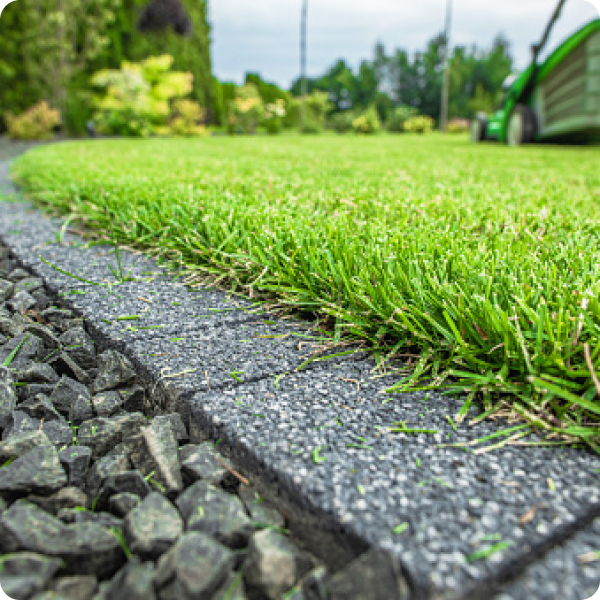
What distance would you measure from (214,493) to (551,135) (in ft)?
26.9

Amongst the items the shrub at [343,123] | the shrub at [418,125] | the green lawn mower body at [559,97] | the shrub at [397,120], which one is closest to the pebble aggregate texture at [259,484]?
the green lawn mower body at [559,97]

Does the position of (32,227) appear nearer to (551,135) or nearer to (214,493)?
(214,493)

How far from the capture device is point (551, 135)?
7.60 metres

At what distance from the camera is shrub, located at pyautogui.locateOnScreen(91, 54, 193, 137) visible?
10914 millimetres

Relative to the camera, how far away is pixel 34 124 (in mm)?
9336

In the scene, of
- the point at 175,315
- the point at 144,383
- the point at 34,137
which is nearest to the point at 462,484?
the point at 144,383

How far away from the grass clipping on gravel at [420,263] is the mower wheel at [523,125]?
5.48 meters

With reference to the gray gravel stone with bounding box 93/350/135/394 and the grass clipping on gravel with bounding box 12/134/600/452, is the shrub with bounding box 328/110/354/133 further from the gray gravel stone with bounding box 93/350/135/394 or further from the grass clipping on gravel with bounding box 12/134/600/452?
the gray gravel stone with bounding box 93/350/135/394

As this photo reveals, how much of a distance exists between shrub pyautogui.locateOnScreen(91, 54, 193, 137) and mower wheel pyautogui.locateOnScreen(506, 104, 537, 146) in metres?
7.08

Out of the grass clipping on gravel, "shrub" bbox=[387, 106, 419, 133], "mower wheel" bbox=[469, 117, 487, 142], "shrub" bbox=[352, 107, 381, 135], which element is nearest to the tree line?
"shrub" bbox=[387, 106, 419, 133]

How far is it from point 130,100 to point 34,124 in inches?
92.6

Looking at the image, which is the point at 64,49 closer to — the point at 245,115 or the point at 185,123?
the point at 185,123

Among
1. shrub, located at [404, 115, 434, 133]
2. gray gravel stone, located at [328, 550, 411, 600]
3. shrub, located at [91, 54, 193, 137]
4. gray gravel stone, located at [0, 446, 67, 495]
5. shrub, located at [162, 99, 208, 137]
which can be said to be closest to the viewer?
gray gravel stone, located at [328, 550, 411, 600]

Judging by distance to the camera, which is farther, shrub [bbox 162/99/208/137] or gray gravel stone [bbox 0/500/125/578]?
shrub [bbox 162/99/208/137]
